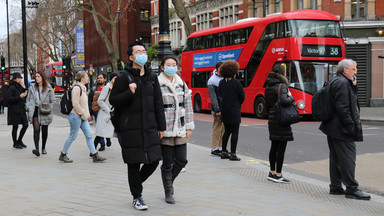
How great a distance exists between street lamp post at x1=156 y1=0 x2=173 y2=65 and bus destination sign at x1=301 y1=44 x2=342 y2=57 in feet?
35.0

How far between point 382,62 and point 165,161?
2492 centimetres

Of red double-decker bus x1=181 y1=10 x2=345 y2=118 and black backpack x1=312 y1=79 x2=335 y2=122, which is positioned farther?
red double-decker bus x1=181 y1=10 x2=345 y2=118

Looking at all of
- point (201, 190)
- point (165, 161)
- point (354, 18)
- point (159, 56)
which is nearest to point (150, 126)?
point (165, 161)

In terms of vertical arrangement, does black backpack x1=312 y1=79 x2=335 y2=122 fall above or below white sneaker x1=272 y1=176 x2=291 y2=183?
above

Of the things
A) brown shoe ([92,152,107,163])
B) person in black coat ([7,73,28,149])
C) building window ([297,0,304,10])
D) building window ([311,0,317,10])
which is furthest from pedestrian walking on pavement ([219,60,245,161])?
building window ([297,0,304,10])

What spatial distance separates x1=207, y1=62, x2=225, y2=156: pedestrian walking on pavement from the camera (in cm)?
967

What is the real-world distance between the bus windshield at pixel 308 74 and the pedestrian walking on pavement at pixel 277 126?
12633mm

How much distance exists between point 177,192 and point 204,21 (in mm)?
37149

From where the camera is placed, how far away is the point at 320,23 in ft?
66.6

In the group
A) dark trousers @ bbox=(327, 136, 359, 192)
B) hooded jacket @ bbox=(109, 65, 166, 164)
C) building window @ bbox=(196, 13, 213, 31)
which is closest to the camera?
hooded jacket @ bbox=(109, 65, 166, 164)

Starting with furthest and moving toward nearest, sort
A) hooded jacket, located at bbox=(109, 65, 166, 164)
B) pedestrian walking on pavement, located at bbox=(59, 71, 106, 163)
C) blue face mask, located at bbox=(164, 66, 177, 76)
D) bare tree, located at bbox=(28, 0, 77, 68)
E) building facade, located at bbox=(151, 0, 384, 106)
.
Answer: bare tree, located at bbox=(28, 0, 77, 68) < building facade, located at bbox=(151, 0, 384, 106) < pedestrian walking on pavement, located at bbox=(59, 71, 106, 163) < blue face mask, located at bbox=(164, 66, 177, 76) < hooded jacket, located at bbox=(109, 65, 166, 164)

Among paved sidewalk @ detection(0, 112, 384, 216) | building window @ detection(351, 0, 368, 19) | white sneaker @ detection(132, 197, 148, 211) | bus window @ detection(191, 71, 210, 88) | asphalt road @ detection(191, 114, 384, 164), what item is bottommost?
asphalt road @ detection(191, 114, 384, 164)

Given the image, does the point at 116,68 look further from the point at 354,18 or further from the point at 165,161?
the point at 165,161

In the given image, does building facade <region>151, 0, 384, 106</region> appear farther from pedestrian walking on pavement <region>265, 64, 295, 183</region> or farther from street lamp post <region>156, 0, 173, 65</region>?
pedestrian walking on pavement <region>265, 64, 295, 183</region>
